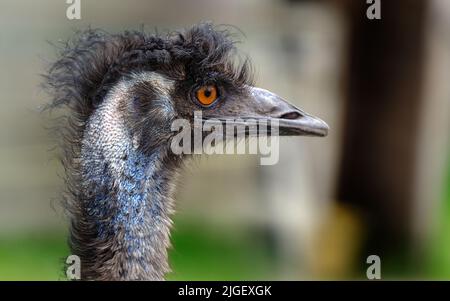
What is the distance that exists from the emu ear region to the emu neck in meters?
0.45

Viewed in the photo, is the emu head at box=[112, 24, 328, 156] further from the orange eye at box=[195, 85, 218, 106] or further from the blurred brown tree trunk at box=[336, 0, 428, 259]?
the blurred brown tree trunk at box=[336, 0, 428, 259]

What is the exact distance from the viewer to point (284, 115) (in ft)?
12.7

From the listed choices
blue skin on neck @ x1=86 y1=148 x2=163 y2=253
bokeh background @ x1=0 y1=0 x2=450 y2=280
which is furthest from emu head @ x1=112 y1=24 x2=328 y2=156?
bokeh background @ x1=0 y1=0 x2=450 y2=280

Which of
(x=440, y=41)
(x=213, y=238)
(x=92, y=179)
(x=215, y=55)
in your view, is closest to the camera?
(x=92, y=179)

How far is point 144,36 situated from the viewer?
3812 millimetres

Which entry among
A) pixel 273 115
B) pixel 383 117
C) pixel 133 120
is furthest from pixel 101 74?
pixel 383 117

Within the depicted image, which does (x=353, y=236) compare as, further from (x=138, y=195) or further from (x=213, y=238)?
(x=138, y=195)

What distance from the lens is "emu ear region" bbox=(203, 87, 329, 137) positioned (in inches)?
151

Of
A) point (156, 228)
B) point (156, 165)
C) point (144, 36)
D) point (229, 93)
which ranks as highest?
point (144, 36)

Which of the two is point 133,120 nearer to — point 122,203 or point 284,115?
point 122,203

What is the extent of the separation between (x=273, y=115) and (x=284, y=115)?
1.9 inches

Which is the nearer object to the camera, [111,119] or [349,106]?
[111,119]

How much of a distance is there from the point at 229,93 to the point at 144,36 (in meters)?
0.45

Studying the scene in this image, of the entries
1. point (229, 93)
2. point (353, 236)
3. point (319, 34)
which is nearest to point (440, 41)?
point (319, 34)
